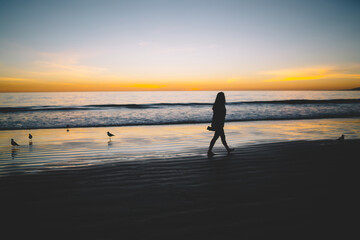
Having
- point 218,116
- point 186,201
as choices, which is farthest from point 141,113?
point 186,201

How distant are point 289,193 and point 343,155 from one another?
4877mm

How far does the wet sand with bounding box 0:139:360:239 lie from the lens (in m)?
3.21

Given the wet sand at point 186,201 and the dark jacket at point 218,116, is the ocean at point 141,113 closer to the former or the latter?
the dark jacket at point 218,116

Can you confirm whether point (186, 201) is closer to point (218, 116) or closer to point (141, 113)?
point (218, 116)

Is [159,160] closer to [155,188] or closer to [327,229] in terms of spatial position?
[155,188]

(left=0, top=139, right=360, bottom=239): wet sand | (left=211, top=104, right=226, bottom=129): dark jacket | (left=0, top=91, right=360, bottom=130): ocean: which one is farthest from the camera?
(left=0, top=91, right=360, bottom=130): ocean

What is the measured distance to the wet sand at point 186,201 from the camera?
321cm

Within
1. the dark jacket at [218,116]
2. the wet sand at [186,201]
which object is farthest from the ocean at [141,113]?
the wet sand at [186,201]

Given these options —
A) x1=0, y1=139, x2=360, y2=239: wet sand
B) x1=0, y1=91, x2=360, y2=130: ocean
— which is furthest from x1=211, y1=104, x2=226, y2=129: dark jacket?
x1=0, y1=91, x2=360, y2=130: ocean

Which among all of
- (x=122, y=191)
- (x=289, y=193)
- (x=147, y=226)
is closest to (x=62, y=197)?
(x=122, y=191)

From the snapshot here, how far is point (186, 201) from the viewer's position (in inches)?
165

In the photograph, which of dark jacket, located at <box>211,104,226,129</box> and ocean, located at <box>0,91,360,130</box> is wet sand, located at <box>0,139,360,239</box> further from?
ocean, located at <box>0,91,360,130</box>

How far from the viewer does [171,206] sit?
3.99m

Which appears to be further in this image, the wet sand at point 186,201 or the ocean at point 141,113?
the ocean at point 141,113
